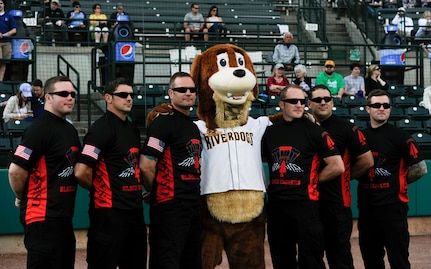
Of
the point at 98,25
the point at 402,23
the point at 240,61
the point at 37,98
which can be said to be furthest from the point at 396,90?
the point at 240,61

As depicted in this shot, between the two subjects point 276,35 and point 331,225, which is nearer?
point 331,225

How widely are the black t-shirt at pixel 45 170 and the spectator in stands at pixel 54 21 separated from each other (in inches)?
439

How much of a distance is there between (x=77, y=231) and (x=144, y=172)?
4.13 meters

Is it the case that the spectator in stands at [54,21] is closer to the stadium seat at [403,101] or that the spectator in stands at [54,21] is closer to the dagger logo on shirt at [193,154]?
the stadium seat at [403,101]

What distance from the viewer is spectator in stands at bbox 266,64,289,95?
14.7 m

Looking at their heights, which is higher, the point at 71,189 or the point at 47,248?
the point at 71,189

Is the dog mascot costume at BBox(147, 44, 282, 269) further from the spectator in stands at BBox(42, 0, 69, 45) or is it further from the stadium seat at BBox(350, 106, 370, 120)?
the spectator in stands at BBox(42, 0, 69, 45)

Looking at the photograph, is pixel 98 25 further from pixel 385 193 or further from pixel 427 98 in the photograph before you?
pixel 385 193

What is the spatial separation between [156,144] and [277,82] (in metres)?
7.83

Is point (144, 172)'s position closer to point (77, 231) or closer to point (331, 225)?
point (331, 225)

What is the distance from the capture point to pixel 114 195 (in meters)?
7.04

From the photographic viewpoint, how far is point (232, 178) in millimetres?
7512

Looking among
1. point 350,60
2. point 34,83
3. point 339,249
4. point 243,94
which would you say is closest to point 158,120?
point 243,94

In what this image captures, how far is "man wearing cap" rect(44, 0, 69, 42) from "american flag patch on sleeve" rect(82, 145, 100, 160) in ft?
36.5
